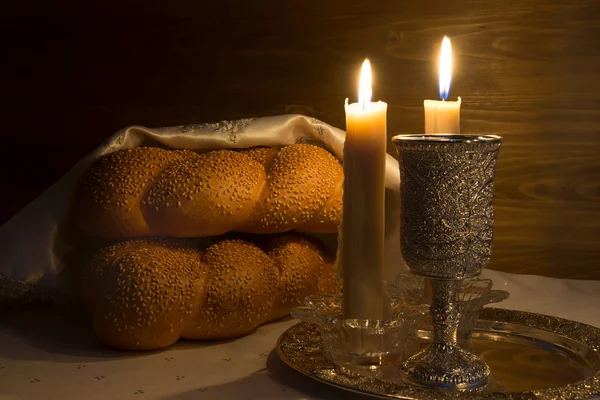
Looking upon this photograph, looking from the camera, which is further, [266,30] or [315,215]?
[266,30]

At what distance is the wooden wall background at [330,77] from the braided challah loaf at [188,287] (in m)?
0.42

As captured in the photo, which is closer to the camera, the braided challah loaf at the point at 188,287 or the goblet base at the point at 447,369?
the goblet base at the point at 447,369

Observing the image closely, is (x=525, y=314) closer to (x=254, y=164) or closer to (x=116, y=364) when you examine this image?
(x=254, y=164)

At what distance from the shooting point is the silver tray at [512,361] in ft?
2.86

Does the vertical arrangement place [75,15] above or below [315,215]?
above

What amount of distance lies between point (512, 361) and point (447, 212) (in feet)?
0.87

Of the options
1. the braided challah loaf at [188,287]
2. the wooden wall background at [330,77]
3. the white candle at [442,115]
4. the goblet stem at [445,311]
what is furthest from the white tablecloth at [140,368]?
the white candle at [442,115]

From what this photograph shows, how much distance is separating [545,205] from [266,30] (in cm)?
65

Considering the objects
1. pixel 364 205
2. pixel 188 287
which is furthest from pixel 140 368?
pixel 364 205

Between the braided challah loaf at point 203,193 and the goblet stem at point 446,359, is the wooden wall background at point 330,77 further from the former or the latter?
the goblet stem at point 446,359

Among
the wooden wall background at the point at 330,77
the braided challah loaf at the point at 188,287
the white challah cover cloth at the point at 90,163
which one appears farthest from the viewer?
the wooden wall background at the point at 330,77

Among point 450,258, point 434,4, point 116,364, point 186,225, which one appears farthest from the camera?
point 434,4

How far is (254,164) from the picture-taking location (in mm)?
1245

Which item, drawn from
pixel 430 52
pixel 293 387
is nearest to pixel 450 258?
pixel 293 387
